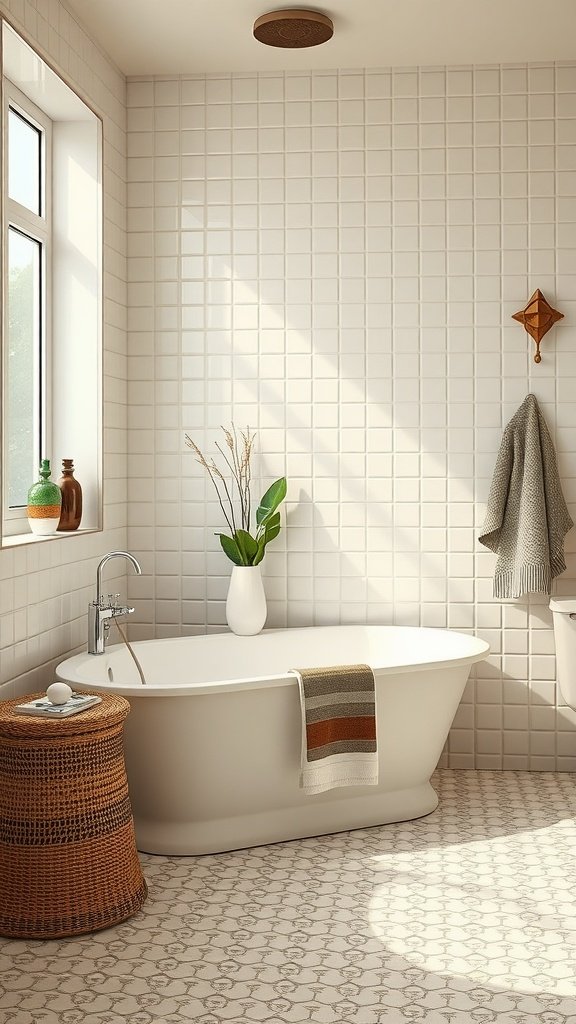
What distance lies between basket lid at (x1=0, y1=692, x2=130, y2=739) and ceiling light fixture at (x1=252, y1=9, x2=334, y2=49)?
241cm

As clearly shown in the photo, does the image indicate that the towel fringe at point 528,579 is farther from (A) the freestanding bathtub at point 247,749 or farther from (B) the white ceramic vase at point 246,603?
(B) the white ceramic vase at point 246,603

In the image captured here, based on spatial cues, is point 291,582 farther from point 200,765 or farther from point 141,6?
point 141,6

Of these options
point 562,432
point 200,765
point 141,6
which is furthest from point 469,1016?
point 141,6

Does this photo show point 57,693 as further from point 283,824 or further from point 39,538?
point 283,824

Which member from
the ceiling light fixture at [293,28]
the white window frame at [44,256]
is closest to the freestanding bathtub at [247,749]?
the white window frame at [44,256]

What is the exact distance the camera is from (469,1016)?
2.28 m

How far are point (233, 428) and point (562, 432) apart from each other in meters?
1.35

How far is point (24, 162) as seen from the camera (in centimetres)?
367

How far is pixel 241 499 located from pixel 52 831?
5.93ft

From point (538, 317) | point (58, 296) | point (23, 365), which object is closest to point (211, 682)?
point (23, 365)

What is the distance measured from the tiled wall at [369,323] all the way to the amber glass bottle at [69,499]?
624 mm

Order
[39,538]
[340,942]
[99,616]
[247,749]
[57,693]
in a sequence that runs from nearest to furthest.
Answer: [340,942], [57,693], [247,749], [39,538], [99,616]

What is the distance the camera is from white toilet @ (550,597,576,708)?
3.86m

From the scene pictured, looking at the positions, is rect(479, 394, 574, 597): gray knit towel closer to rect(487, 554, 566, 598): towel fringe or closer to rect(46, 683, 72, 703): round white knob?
rect(487, 554, 566, 598): towel fringe
